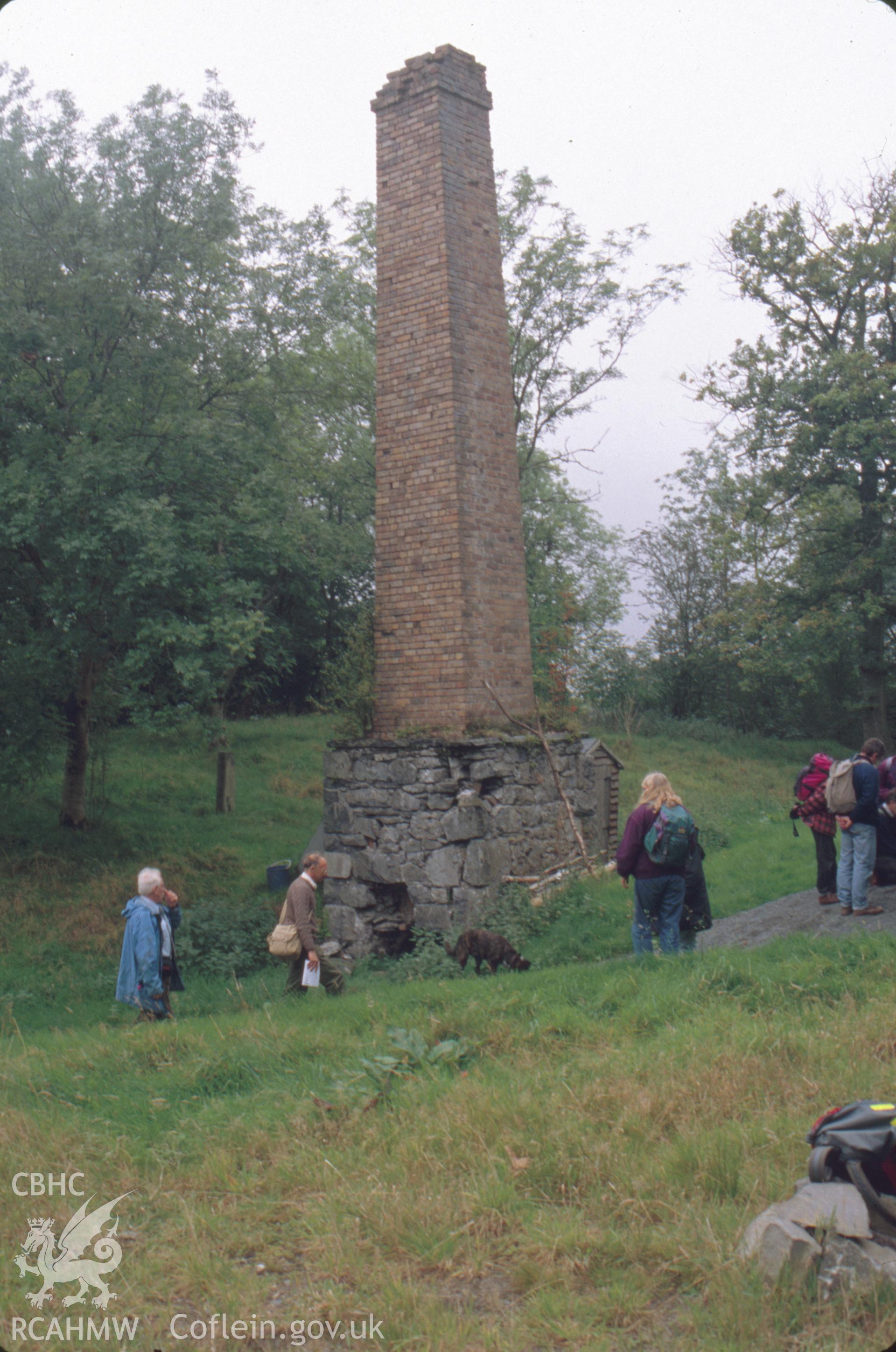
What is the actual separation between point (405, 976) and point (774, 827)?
9580 mm

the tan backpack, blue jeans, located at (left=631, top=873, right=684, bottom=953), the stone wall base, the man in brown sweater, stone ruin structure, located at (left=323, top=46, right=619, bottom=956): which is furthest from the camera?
stone ruin structure, located at (left=323, top=46, right=619, bottom=956)

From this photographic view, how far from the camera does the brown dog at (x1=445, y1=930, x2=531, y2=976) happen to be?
910 centimetres

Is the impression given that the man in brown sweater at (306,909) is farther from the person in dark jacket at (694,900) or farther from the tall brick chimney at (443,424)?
the tall brick chimney at (443,424)

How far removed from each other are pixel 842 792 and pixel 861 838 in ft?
1.68

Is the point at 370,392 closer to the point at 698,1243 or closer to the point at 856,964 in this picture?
the point at 856,964

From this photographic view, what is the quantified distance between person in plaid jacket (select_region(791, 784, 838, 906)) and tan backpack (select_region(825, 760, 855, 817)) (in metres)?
0.62

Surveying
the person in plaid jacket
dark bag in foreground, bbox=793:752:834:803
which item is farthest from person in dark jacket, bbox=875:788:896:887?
dark bag in foreground, bbox=793:752:834:803

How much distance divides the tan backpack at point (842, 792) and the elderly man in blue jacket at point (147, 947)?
568 centimetres

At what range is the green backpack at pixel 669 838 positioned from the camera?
7465mm

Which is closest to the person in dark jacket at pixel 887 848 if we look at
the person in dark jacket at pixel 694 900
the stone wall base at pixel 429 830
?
the person in dark jacket at pixel 694 900

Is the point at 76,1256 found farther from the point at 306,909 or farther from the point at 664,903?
the point at 664,903

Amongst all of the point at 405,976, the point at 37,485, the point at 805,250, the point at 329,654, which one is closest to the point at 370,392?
the point at 329,654

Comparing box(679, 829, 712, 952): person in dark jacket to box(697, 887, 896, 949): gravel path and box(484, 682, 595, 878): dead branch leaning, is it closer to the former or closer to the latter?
box(697, 887, 896, 949): gravel path

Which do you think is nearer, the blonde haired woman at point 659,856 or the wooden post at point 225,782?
the blonde haired woman at point 659,856
